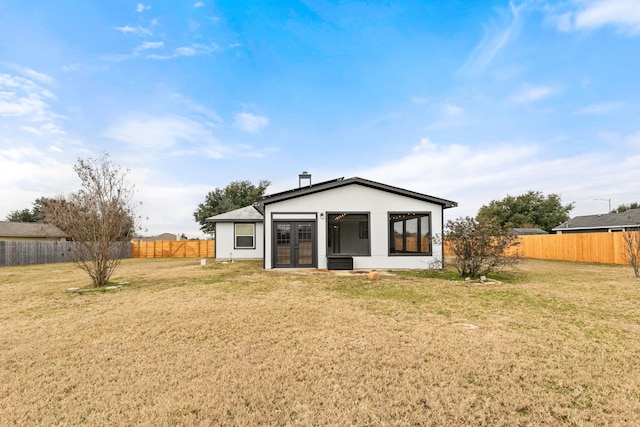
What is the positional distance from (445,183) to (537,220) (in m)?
30.2

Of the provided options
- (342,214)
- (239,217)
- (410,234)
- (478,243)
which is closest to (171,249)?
(239,217)

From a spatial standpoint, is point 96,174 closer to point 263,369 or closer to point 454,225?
point 263,369

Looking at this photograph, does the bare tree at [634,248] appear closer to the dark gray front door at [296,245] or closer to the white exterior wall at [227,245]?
the dark gray front door at [296,245]

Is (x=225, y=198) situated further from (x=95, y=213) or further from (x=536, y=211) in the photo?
(x=536, y=211)

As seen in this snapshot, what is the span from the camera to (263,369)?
3414 millimetres

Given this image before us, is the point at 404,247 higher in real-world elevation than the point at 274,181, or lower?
lower

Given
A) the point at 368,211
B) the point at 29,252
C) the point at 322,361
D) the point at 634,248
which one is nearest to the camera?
the point at 322,361

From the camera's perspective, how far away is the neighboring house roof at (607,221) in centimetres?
2301

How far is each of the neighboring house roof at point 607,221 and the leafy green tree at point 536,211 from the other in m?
12.8

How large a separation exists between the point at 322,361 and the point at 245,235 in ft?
54.4

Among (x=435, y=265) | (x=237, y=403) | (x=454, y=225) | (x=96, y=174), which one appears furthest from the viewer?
(x=435, y=265)

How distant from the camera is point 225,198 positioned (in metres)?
39.8

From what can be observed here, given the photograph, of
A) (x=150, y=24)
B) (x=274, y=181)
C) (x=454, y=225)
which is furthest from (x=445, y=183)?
(x=274, y=181)

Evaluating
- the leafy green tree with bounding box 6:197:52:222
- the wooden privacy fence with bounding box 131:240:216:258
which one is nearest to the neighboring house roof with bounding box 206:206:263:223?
the wooden privacy fence with bounding box 131:240:216:258
